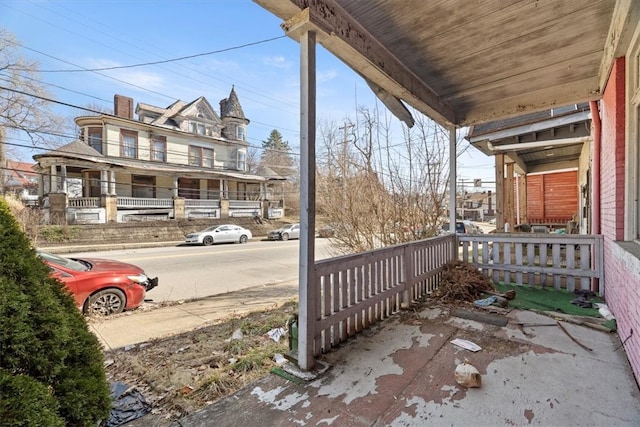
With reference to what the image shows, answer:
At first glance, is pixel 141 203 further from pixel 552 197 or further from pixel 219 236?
pixel 552 197

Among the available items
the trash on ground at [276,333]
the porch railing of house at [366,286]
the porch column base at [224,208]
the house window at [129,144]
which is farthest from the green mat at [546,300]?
the house window at [129,144]

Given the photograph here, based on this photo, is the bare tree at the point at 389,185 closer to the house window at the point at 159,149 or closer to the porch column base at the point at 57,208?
the porch column base at the point at 57,208

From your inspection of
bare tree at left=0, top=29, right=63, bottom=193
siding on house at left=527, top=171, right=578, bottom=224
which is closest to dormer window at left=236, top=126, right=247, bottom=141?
bare tree at left=0, top=29, right=63, bottom=193

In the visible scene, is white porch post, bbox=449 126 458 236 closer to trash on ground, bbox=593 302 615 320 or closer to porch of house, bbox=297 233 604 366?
porch of house, bbox=297 233 604 366

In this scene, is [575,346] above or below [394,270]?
below

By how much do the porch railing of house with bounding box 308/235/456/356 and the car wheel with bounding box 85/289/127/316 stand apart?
400cm

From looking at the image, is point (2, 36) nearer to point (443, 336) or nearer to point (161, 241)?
point (161, 241)

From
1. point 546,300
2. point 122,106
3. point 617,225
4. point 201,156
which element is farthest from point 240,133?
point 617,225

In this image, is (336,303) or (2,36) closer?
(336,303)

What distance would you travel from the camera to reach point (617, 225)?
10.1ft

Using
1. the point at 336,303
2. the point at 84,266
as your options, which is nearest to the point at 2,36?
the point at 84,266

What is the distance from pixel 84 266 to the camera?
195 inches

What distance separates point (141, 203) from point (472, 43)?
19.1 meters

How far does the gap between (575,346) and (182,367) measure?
354 centimetres
